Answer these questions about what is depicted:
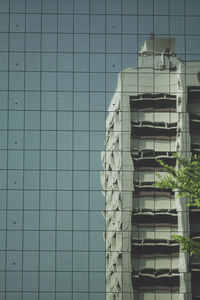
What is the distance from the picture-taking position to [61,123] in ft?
22.2

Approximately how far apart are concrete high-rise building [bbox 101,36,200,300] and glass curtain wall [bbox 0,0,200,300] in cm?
15

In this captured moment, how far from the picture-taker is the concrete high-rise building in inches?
260

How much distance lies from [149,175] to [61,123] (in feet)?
4.50

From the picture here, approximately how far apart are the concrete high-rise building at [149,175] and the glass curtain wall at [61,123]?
0.48 feet

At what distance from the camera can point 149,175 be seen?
6.68 metres

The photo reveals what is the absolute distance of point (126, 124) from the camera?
671cm

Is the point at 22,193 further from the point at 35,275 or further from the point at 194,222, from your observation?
the point at 194,222

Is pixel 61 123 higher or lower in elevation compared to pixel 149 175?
higher

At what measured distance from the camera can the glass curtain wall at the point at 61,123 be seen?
6.65 meters

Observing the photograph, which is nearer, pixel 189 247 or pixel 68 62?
pixel 189 247

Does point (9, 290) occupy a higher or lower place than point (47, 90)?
lower

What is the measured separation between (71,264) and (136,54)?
2949mm

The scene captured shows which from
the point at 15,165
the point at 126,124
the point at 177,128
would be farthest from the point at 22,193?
the point at 177,128

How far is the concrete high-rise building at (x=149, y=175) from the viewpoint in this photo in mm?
6594
